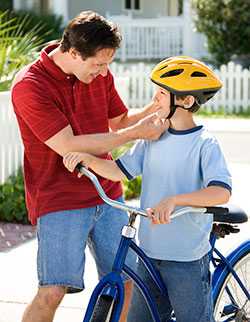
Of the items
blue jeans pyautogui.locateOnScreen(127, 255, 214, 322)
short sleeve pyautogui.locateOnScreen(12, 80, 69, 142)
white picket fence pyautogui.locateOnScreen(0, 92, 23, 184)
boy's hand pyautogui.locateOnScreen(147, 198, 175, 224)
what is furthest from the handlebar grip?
white picket fence pyautogui.locateOnScreen(0, 92, 23, 184)

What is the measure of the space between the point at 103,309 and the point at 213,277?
73 cm

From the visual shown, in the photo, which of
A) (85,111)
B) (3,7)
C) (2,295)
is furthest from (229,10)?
(85,111)

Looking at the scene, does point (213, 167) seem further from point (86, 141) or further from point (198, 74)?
point (86, 141)

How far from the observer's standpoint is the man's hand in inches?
139

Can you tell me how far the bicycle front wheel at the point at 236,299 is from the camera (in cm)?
404

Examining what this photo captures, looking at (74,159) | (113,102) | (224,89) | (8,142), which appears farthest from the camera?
(224,89)

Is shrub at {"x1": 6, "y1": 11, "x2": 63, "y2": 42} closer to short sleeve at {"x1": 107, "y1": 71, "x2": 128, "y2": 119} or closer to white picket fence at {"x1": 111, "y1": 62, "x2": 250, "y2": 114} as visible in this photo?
white picket fence at {"x1": 111, "y1": 62, "x2": 250, "y2": 114}

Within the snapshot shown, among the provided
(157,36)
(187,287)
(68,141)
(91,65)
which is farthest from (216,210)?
(157,36)

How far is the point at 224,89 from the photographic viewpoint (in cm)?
1722

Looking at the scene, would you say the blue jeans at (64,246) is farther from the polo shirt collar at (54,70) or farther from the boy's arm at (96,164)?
the polo shirt collar at (54,70)

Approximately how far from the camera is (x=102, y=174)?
11.9 feet

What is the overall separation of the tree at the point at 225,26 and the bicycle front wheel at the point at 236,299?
15988mm

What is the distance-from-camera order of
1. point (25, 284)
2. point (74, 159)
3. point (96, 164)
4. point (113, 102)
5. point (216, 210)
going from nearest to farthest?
1. point (216, 210)
2. point (74, 159)
3. point (96, 164)
4. point (113, 102)
5. point (25, 284)

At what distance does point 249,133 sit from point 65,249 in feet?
32.7
